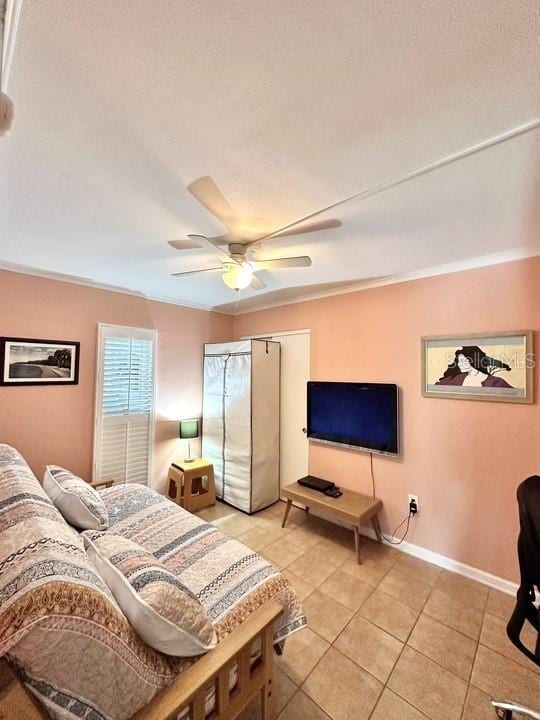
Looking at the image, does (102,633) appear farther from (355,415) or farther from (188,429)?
(188,429)

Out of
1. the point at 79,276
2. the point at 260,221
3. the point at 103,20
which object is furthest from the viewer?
the point at 79,276

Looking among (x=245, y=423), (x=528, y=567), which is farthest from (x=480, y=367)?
(x=245, y=423)

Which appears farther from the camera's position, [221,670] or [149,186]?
[149,186]

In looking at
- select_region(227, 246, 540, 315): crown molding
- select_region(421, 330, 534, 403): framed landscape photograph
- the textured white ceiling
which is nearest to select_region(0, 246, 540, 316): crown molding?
select_region(227, 246, 540, 315): crown molding

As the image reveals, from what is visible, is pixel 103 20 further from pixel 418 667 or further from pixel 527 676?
pixel 527 676

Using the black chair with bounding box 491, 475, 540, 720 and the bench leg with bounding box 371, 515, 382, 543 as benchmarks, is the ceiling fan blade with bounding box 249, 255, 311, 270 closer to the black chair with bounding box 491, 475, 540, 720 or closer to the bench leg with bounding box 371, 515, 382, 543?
the black chair with bounding box 491, 475, 540, 720

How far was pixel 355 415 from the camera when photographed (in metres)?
2.90

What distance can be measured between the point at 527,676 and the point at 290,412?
8.44ft

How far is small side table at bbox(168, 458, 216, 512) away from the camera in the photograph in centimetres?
325

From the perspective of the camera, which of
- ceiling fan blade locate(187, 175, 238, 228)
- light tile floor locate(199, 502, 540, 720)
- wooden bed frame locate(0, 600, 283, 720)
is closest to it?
wooden bed frame locate(0, 600, 283, 720)

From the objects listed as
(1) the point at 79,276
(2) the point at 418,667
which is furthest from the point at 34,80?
(2) the point at 418,667

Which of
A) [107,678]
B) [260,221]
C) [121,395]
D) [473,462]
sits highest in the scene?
[260,221]

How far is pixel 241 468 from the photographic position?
337cm

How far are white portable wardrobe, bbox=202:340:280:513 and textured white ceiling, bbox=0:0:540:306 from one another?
A: 6.17 ft
